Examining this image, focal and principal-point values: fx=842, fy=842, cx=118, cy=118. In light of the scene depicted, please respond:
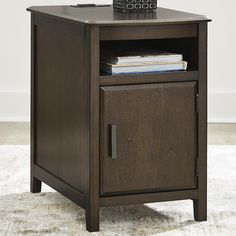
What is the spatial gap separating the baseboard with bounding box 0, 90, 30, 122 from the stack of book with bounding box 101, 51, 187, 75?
1901 millimetres

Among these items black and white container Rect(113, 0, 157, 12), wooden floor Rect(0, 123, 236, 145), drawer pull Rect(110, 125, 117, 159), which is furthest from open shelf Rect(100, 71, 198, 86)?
wooden floor Rect(0, 123, 236, 145)

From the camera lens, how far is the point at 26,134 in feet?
13.4

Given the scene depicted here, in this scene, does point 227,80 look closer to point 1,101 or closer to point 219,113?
point 219,113

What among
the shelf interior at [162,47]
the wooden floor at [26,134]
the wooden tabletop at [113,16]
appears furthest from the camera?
the wooden floor at [26,134]

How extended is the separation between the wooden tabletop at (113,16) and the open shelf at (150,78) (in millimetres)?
154

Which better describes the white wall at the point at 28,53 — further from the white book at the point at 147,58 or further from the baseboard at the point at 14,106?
the white book at the point at 147,58

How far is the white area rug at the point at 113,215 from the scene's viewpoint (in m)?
2.50

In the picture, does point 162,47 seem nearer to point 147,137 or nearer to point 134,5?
point 134,5

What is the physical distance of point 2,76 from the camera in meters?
4.37

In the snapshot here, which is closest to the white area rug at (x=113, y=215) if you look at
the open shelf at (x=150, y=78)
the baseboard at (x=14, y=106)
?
the open shelf at (x=150, y=78)

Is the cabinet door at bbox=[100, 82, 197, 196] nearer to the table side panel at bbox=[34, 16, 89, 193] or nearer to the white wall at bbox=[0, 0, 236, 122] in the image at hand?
the table side panel at bbox=[34, 16, 89, 193]

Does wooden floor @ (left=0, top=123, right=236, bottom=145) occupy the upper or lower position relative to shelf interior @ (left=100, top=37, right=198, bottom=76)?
lower

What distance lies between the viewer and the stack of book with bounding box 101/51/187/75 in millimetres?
2467

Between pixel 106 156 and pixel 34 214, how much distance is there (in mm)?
356
